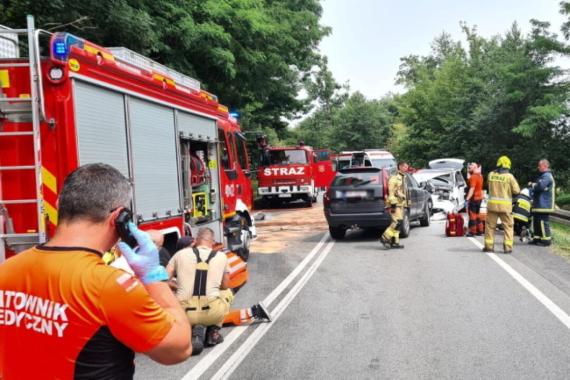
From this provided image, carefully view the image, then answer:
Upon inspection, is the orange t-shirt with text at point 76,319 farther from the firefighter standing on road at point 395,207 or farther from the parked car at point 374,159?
the parked car at point 374,159

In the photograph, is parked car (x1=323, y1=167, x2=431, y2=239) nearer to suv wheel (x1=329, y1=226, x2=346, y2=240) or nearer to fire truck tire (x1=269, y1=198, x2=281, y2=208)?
suv wheel (x1=329, y1=226, x2=346, y2=240)

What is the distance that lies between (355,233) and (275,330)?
9.57 metres

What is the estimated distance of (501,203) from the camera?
1145cm

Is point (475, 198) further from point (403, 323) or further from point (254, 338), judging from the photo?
point (254, 338)

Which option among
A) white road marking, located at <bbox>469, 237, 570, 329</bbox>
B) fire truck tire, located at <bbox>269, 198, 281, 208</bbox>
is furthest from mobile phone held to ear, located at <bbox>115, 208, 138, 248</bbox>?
fire truck tire, located at <bbox>269, 198, 281, 208</bbox>

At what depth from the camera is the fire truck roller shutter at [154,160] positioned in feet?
21.5

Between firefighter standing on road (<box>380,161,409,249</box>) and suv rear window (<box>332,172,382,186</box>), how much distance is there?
113 centimetres

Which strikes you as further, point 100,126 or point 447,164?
point 447,164

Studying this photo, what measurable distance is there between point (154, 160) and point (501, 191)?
7181mm

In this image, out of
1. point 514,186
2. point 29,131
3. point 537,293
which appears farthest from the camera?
point 514,186

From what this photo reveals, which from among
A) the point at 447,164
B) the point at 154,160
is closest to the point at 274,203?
the point at 447,164

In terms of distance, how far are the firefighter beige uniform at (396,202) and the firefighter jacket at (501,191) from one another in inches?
68.8

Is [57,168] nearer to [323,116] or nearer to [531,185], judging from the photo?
[531,185]

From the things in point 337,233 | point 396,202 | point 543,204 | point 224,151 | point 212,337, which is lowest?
point 212,337
